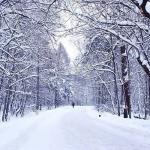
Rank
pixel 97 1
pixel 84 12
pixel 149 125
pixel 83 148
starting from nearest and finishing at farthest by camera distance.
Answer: pixel 83 148
pixel 97 1
pixel 84 12
pixel 149 125

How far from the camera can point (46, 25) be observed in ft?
37.2

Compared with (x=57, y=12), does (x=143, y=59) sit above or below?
below

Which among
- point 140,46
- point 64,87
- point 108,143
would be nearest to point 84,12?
point 140,46

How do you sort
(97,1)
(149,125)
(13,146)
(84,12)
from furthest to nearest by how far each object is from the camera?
(149,125)
(84,12)
(97,1)
(13,146)

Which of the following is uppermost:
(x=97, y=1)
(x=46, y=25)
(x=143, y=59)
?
(x=97, y=1)

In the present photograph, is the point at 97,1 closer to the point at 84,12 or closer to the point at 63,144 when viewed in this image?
the point at 84,12

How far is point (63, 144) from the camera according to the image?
379 inches

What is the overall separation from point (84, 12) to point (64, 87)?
68184 millimetres

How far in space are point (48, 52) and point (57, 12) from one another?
80.5 inches

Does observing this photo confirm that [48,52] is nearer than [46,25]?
No

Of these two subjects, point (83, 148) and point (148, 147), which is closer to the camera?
point (83, 148)

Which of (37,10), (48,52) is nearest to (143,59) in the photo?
(48,52)

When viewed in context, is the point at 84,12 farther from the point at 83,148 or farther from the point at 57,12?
the point at 83,148

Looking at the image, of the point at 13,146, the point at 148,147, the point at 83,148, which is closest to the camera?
the point at 13,146
